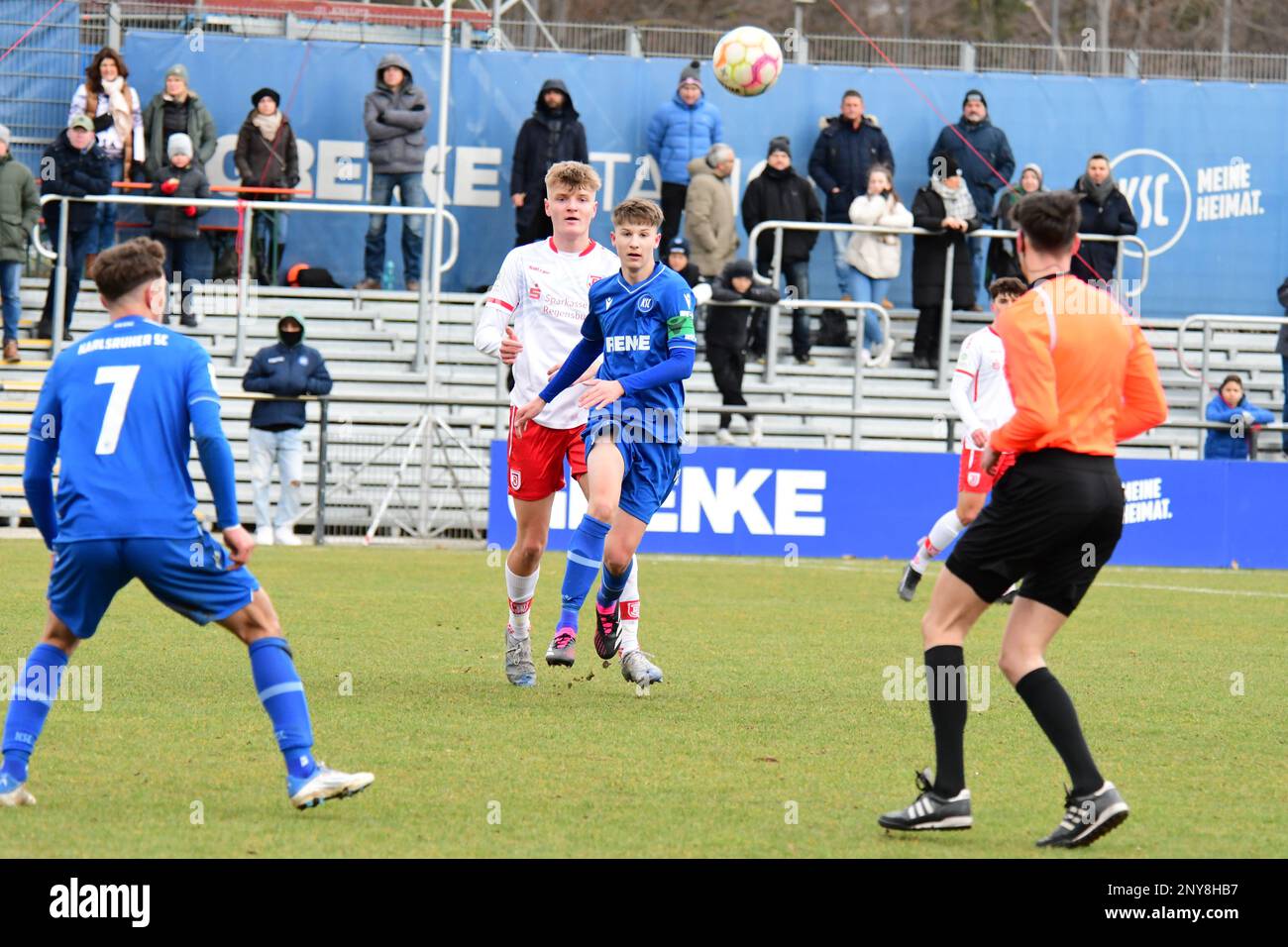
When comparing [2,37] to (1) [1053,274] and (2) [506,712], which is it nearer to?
(2) [506,712]

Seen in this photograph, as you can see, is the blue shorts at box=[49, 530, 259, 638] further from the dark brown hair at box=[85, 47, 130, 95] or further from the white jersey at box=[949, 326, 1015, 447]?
the dark brown hair at box=[85, 47, 130, 95]

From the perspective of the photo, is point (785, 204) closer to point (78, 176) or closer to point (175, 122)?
point (175, 122)

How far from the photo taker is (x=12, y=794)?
6211mm

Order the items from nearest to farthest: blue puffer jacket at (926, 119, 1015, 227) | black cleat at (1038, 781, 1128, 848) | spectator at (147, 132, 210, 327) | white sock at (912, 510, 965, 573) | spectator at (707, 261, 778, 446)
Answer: black cleat at (1038, 781, 1128, 848), white sock at (912, 510, 965, 573), spectator at (707, 261, 778, 446), spectator at (147, 132, 210, 327), blue puffer jacket at (926, 119, 1015, 227)

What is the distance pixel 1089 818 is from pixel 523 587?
13.6 ft

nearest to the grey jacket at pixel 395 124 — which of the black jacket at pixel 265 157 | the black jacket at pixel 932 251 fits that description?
the black jacket at pixel 265 157

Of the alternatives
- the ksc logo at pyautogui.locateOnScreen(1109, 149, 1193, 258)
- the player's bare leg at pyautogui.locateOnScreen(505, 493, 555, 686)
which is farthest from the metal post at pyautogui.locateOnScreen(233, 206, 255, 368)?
the player's bare leg at pyautogui.locateOnScreen(505, 493, 555, 686)

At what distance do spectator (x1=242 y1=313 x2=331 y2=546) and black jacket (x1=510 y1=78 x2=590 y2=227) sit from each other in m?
3.15

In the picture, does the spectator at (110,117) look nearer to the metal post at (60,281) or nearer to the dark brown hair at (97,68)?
the dark brown hair at (97,68)

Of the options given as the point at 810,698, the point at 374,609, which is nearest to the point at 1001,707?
the point at 810,698

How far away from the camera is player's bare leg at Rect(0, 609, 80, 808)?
623 cm

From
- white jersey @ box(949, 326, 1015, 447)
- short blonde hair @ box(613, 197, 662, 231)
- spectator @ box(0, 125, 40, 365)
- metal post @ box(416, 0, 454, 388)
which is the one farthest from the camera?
spectator @ box(0, 125, 40, 365)
